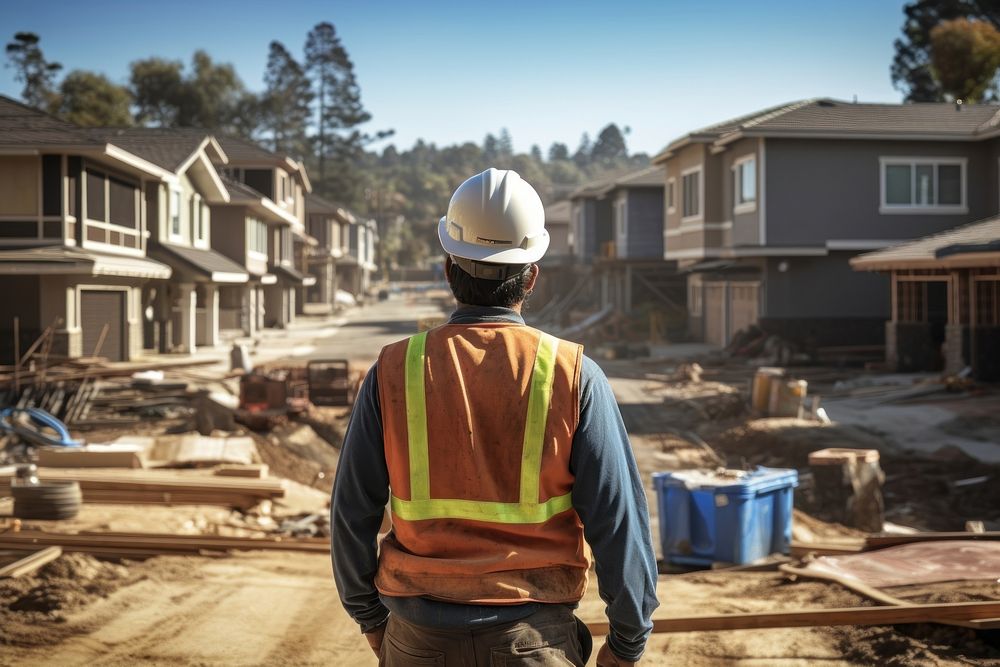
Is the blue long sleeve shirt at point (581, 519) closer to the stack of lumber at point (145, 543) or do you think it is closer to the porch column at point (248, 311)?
the stack of lumber at point (145, 543)

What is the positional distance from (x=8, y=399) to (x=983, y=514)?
50.9 feet

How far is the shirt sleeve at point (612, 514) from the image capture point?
114 inches

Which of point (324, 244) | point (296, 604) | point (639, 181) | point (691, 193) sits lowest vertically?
point (296, 604)

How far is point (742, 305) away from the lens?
32062mm

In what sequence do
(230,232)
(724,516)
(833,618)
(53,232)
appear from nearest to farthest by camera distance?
(833,618), (724,516), (53,232), (230,232)

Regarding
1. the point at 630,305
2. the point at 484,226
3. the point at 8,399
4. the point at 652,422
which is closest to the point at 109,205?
the point at 8,399

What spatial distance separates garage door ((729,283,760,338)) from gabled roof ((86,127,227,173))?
17.1 meters

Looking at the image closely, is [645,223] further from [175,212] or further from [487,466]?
[487,466]

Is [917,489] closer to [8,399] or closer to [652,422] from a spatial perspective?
[652,422]

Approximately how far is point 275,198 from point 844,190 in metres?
25.9

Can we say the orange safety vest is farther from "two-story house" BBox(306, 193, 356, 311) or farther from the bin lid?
"two-story house" BBox(306, 193, 356, 311)

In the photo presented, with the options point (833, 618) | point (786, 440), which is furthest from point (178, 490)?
point (786, 440)

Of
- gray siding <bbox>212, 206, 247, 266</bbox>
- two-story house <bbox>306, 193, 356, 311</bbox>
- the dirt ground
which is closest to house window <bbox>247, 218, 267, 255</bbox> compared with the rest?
gray siding <bbox>212, 206, 247, 266</bbox>

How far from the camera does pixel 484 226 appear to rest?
3092 millimetres
